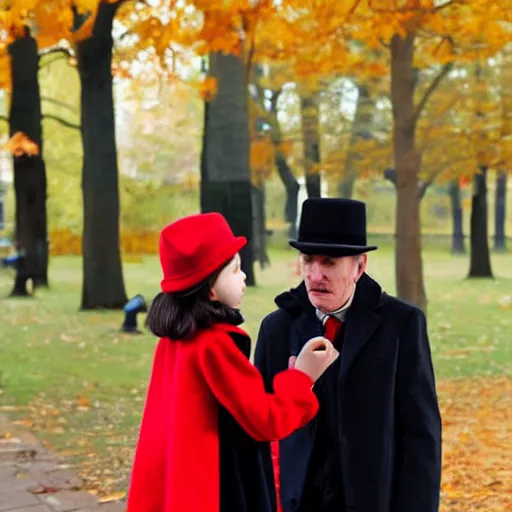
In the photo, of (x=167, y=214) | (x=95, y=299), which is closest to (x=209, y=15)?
(x=95, y=299)

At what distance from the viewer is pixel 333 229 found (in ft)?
8.41

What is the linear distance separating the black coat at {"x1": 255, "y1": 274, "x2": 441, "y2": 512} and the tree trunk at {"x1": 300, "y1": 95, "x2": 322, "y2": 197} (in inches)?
656

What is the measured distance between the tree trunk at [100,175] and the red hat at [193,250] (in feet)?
37.2

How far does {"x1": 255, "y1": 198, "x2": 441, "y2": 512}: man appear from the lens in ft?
8.20

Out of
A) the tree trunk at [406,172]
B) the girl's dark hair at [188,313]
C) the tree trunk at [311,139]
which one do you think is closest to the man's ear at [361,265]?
the girl's dark hair at [188,313]

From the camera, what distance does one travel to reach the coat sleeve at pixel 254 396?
2420mm

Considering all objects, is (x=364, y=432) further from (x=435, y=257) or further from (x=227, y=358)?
(x=435, y=257)

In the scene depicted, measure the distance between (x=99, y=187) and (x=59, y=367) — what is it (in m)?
4.86

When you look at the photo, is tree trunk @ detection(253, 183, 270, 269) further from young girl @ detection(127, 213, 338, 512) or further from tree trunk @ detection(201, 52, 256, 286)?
young girl @ detection(127, 213, 338, 512)

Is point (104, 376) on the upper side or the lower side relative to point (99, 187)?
lower

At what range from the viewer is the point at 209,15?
10.3 metres

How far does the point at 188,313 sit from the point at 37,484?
3132 mm

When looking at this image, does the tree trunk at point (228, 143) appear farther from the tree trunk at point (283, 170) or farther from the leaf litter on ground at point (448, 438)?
the tree trunk at point (283, 170)

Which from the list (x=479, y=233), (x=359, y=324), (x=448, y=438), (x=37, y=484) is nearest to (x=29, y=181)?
(x=479, y=233)
